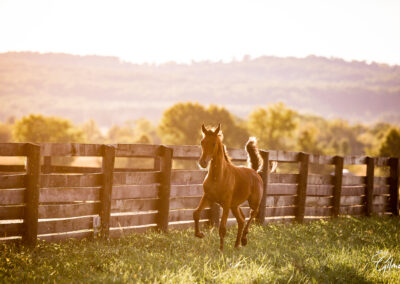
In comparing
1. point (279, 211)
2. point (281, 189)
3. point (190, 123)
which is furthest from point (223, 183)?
point (190, 123)

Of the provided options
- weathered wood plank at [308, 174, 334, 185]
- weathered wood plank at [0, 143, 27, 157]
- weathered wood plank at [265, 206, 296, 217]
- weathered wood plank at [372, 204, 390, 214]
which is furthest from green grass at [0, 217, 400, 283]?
weathered wood plank at [372, 204, 390, 214]

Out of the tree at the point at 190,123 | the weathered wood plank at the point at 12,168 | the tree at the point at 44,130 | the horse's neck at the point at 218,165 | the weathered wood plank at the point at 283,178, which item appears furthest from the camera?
the tree at the point at 190,123

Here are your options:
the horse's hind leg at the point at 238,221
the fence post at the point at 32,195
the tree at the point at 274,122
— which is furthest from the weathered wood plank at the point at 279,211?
the tree at the point at 274,122

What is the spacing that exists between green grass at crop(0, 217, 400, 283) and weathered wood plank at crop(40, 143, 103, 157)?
1.49 metres

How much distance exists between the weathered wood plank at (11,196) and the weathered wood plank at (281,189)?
6190 mm

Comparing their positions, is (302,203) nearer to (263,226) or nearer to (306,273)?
(263,226)

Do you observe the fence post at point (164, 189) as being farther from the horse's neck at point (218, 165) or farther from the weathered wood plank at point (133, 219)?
the horse's neck at point (218, 165)

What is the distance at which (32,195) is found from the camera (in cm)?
811

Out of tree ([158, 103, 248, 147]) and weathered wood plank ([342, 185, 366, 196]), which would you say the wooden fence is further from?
tree ([158, 103, 248, 147])

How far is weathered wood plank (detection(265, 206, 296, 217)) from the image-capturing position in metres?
12.4

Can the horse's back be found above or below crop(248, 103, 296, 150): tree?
above

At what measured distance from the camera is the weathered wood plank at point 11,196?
782 cm

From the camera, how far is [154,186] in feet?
32.9

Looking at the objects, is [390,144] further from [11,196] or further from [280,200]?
[11,196]
